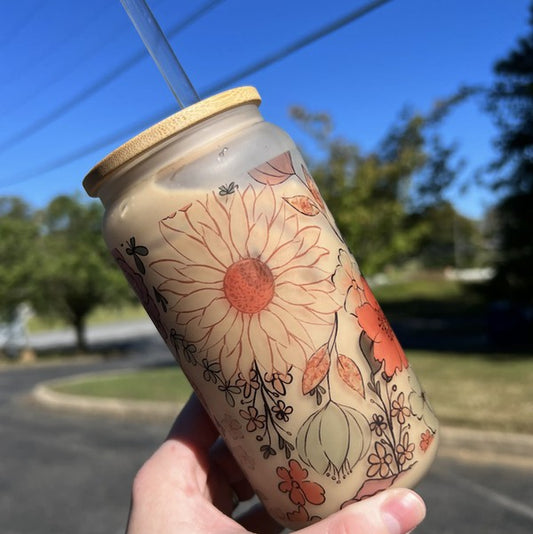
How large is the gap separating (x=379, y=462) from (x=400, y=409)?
0.35ft

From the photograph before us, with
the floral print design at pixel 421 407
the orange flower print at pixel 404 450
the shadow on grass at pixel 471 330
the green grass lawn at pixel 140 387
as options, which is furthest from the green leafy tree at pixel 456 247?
the orange flower print at pixel 404 450

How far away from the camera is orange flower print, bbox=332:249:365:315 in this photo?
1.09 meters

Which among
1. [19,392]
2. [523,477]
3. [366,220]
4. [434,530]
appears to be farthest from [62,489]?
[366,220]

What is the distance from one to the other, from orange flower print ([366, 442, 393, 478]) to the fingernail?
4 centimetres

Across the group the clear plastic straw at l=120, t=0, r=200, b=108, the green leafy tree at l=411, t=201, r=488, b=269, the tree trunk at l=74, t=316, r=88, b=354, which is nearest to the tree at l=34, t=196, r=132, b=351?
the tree trunk at l=74, t=316, r=88, b=354

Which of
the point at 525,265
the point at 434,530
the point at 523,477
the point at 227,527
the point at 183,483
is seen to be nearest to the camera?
the point at 227,527

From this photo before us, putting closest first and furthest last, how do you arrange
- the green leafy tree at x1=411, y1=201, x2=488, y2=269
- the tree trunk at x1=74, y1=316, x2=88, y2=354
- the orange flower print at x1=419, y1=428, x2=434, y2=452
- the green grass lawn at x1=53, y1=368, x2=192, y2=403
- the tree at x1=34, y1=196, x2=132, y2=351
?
the orange flower print at x1=419, y1=428, x2=434, y2=452, the green grass lawn at x1=53, y1=368, x2=192, y2=403, the tree at x1=34, y1=196, x2=132, y2=351, the tree trunk at x1=74, y1=316, x2=88, y2=354, the green leafy tree at x1=411, y1=201, x2=488, y2=269

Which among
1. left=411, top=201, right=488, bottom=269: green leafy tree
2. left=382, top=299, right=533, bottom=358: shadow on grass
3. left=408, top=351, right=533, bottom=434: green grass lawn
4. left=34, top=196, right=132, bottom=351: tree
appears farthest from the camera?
left=411, top=201, right=488, bottom=269: green leafy tree

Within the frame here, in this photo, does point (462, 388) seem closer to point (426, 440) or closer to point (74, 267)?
point (426, 440)

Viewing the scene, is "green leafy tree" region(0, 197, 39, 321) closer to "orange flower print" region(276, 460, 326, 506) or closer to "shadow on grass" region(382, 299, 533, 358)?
"shadow on grass" region(382, 299, 533, 358)

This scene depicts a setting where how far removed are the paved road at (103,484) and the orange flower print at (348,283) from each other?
10.6ft

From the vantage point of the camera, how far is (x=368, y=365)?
42.9 inches

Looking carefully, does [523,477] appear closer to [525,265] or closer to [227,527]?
[227,527]

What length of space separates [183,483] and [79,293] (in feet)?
56.3
